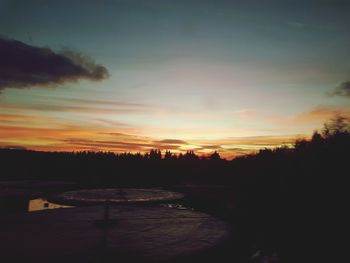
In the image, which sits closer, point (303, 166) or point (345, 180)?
point (345, 180)

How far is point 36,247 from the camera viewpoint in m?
6.01

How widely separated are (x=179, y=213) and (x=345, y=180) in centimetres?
1760

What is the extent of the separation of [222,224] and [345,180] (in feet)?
58.8

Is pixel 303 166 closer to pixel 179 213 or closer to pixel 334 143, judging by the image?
pixel 334 143

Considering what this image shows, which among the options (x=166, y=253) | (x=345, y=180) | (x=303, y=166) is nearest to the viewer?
(x=166, y=253)

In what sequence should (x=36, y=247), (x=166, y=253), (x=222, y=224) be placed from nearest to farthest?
1. (x=166, y=253)
2. (x=36, y=247)
3. (x=222, y=224)

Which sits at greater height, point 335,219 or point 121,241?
point 121,241

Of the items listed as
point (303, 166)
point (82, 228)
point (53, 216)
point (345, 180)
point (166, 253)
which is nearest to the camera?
point (166, 253)

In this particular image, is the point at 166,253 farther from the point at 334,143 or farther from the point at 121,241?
the point at 334,143

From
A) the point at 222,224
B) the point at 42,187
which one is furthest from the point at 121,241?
the point at 42,187

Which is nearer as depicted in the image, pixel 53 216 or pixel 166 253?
pixel 166 253

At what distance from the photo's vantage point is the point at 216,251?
6020mm

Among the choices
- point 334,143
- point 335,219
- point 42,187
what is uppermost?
point 334,143

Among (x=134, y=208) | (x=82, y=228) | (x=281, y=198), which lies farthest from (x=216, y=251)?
(x=281, y=198)
